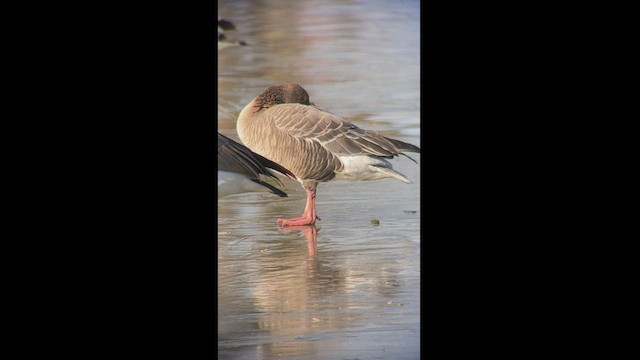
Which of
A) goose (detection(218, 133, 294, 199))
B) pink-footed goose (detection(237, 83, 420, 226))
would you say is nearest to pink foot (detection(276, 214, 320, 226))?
pink-footed goose (detection(237, 83, 420, 226))

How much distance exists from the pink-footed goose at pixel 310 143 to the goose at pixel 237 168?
0.14 ft

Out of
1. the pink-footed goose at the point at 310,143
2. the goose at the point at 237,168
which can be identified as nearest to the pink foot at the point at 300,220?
the pink-footed goose at the point at 310,143

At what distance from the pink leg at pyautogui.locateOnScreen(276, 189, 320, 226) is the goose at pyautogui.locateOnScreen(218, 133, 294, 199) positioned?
18 cm

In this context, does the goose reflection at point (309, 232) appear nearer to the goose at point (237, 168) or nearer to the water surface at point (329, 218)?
the water surface at point (329, 218)

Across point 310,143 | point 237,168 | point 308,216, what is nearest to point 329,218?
point 308,216

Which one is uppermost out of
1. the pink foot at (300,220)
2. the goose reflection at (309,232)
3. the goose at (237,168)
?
the goose at (237,168)

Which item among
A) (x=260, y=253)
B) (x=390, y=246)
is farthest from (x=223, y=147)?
(x=390, y=246)

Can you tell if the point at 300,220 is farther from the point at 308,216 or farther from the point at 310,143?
the point at 310,143

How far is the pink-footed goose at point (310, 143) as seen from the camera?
4.54 metres

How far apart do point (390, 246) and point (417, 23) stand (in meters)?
0.89

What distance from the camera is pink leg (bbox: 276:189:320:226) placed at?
4.58 m

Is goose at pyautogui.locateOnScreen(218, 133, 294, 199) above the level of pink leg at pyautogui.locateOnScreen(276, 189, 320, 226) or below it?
above

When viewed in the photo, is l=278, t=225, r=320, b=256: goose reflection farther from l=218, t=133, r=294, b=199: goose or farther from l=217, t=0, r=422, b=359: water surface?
l=218, t=133, r=294, b=199: goose

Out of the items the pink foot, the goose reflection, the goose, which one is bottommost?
the goose reflection
